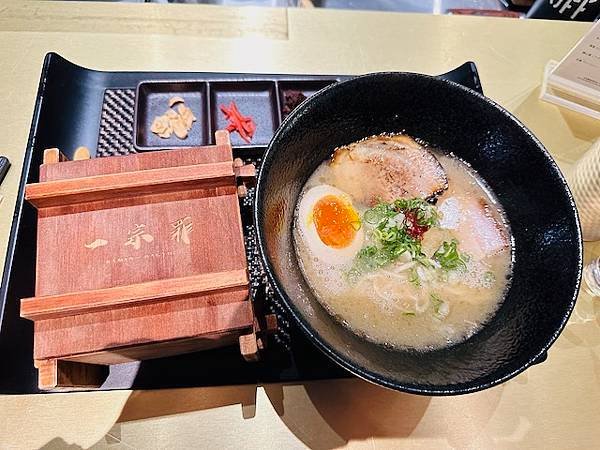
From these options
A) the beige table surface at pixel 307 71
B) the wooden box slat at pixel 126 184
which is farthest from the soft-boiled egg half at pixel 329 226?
the beige table surface at pixel 307 71

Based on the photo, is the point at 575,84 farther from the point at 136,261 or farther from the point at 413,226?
the point at 136,261

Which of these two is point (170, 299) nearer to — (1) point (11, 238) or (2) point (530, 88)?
(1) point (11, 238)

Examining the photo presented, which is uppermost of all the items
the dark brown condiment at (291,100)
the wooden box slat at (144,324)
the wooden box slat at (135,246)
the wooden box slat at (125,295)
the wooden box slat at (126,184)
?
the dark brown condiment at (291,100)

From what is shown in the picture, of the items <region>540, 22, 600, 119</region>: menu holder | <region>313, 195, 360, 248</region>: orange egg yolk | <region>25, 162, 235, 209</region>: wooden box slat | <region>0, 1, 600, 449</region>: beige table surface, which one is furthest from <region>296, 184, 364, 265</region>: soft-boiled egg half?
<region>540, 22, 600, 119</region>: menu holder

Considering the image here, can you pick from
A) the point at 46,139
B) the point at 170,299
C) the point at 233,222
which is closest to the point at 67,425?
the point at 170,299

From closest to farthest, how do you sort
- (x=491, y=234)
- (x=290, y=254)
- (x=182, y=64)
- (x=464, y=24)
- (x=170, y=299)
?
(x=170, y=299), (x=290, y=254), (x=491, y=234), (x=182, y=64), (x=464, y=24)

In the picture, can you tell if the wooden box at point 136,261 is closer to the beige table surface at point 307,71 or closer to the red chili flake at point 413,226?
the beige table surface at point 307,71
